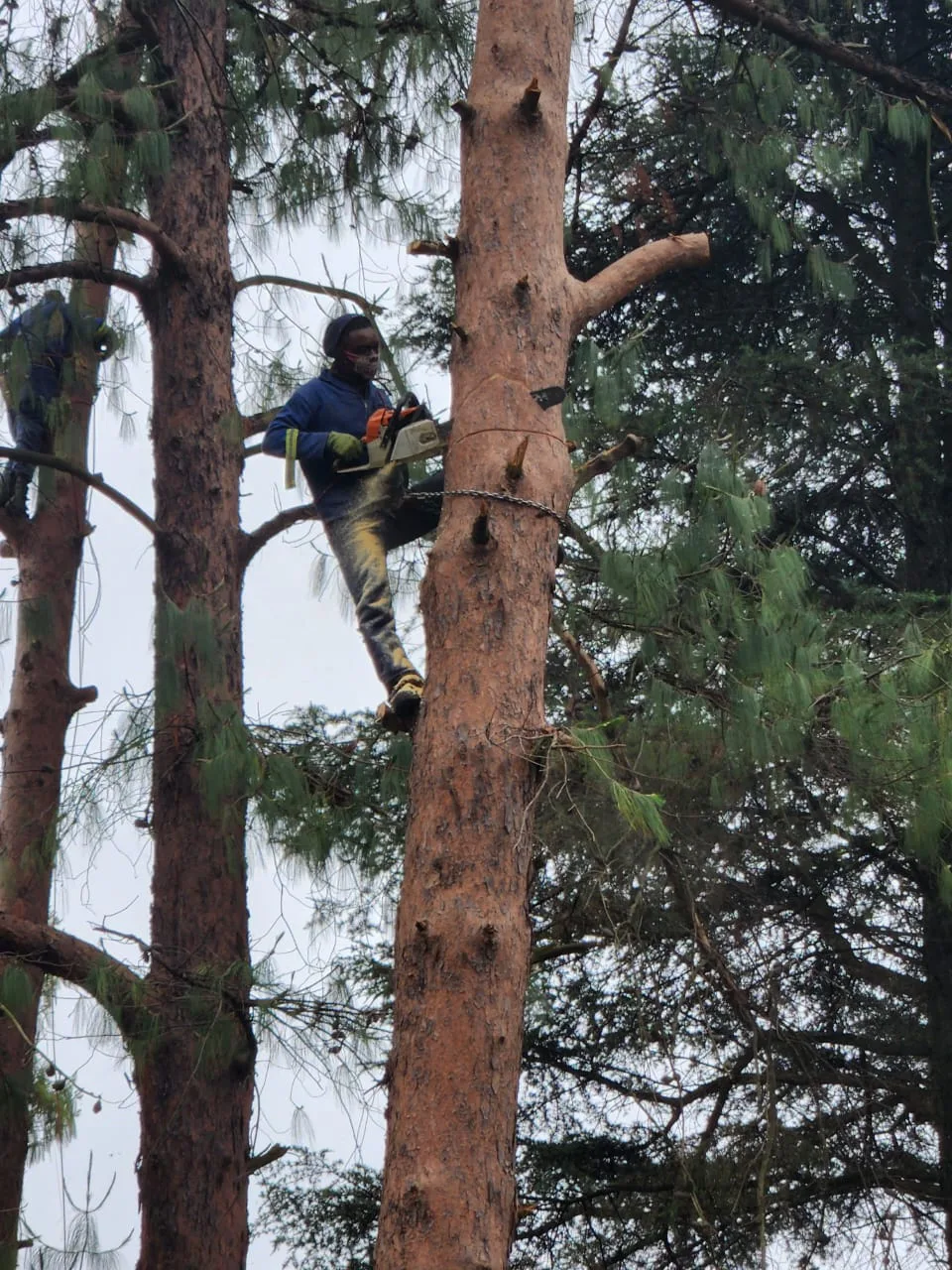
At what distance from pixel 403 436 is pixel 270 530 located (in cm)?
182

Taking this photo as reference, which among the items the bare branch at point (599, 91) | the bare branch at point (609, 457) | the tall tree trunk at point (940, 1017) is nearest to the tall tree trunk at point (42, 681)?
Answer: the bare branch at point (599, 91)

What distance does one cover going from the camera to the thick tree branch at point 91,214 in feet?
20.5

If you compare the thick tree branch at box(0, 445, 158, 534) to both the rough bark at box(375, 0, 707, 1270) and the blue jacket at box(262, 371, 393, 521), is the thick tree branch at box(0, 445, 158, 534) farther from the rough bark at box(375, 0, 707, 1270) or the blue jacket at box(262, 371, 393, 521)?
the rough bark at box(375, 0, 707, 1270)

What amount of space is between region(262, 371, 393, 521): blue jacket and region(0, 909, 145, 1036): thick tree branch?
64.4 inches

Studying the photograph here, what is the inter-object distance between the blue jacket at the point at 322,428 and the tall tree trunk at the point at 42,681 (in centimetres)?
150

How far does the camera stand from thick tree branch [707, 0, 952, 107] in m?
6.43

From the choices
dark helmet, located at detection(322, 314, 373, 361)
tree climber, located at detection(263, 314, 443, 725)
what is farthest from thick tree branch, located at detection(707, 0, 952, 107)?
tree climber, located at detection(263, 314, 443, 725)

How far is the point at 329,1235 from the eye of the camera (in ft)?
28.7

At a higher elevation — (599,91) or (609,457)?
(599,91)

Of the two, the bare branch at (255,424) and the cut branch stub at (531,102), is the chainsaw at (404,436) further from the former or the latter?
the bare branch at (255,424)

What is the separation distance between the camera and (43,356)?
21.6ft

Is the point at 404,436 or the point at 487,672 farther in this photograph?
the point at 404,436

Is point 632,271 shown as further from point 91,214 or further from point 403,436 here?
point 91,214

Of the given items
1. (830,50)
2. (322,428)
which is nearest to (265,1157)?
(322,428)
